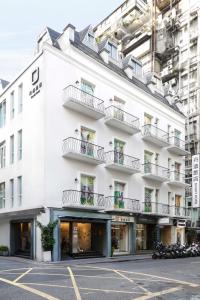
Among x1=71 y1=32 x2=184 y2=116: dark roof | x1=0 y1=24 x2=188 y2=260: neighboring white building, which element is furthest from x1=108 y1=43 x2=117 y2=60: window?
x1=71 y1=32 x2=184 y2=116: dark roof

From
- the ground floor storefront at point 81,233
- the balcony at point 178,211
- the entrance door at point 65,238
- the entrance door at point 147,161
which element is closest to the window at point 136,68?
the entrance door at point 147,161

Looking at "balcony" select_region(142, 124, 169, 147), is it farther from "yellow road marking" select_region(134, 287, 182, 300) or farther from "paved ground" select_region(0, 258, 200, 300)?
"yellow road marking" select_region(134, 287, 182, 300)

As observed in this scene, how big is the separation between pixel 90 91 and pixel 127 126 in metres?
3.96

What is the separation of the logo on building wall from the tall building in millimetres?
21865

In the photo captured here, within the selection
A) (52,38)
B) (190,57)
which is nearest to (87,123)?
(52,38)

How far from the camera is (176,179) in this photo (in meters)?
37.8

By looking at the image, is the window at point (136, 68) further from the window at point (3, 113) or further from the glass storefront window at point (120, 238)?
the glass storefront window at point (120, 238)

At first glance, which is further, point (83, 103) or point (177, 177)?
point (177, 177)

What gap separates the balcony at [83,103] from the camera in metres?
26.0

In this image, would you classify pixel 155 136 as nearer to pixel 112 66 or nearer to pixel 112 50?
pixel 112 66

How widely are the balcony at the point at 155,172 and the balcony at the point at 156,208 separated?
6.82ft

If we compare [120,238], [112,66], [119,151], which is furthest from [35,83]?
[120,238]

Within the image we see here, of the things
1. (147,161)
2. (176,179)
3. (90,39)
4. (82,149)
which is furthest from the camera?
(176,179)

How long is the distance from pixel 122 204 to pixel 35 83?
10781 millimetres
